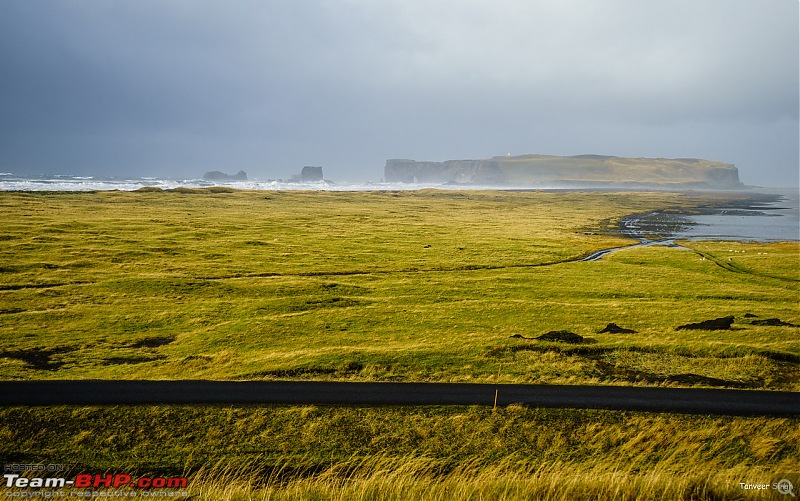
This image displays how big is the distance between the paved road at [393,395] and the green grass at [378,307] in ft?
5.30

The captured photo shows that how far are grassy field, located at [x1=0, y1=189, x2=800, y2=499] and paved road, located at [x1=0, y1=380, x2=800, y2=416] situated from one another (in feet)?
3.71

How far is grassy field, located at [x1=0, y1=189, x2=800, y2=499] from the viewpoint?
17.7 metres

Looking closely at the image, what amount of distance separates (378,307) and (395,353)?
1432 cm

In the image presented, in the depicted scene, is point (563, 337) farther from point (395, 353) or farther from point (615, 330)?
point (395, 353)

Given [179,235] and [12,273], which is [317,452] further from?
[179,235]

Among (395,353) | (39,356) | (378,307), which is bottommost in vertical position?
(395,353)

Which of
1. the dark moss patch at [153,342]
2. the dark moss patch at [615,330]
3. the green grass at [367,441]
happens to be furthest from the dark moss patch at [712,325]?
the dark moss patch at [153,342]

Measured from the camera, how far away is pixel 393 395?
25125 millimetres

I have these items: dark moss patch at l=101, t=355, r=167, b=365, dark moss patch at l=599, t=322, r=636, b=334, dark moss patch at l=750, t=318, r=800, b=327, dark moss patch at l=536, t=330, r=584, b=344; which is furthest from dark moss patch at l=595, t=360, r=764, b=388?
dark moss patch at l=101, t=355, r=167, b=365

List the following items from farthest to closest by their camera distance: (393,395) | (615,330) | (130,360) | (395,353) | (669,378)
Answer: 1. (615,330)
2. (395,353)
3. (130,360)
4. (669,378)
5. (393,395)

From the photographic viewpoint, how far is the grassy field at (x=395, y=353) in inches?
696

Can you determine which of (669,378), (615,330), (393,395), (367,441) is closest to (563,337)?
(615,330)

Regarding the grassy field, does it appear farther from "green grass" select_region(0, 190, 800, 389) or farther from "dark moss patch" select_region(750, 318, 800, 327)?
"dark moss patch" select_region(750, 318, 800, 327)

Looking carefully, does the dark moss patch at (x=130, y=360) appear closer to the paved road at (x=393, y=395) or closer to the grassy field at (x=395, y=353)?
the grassy field at (x=395, y=353)
